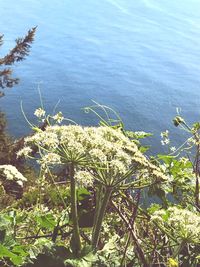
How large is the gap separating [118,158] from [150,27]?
53856mm

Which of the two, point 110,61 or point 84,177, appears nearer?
point 84,177

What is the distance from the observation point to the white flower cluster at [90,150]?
72.2 inches

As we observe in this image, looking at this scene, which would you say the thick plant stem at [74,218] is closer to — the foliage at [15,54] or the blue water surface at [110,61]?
the blue water surface at [110,61]

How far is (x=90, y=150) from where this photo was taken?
72.5 inches

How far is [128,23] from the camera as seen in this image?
5569cm

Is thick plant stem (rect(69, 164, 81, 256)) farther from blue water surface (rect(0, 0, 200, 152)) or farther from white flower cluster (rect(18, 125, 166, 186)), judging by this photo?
blue water surface (rect(0, 0, 200, 152))

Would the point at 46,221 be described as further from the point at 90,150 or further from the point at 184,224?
the point at 184,224

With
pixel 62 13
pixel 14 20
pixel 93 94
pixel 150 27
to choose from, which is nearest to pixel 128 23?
pixel 150 27

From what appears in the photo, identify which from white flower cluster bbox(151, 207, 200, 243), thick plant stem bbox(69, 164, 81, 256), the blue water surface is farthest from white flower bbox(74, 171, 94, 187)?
the blue water surface

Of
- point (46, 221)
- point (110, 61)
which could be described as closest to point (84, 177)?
point (46, 221)

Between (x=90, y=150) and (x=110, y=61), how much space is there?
38.6 metres

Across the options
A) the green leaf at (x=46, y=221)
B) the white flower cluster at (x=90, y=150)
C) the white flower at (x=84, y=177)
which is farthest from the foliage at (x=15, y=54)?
the white flower at (x=84, y=177)

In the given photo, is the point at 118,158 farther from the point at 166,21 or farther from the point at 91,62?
the point at 166,21

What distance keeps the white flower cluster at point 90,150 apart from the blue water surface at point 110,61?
41.3 ft
